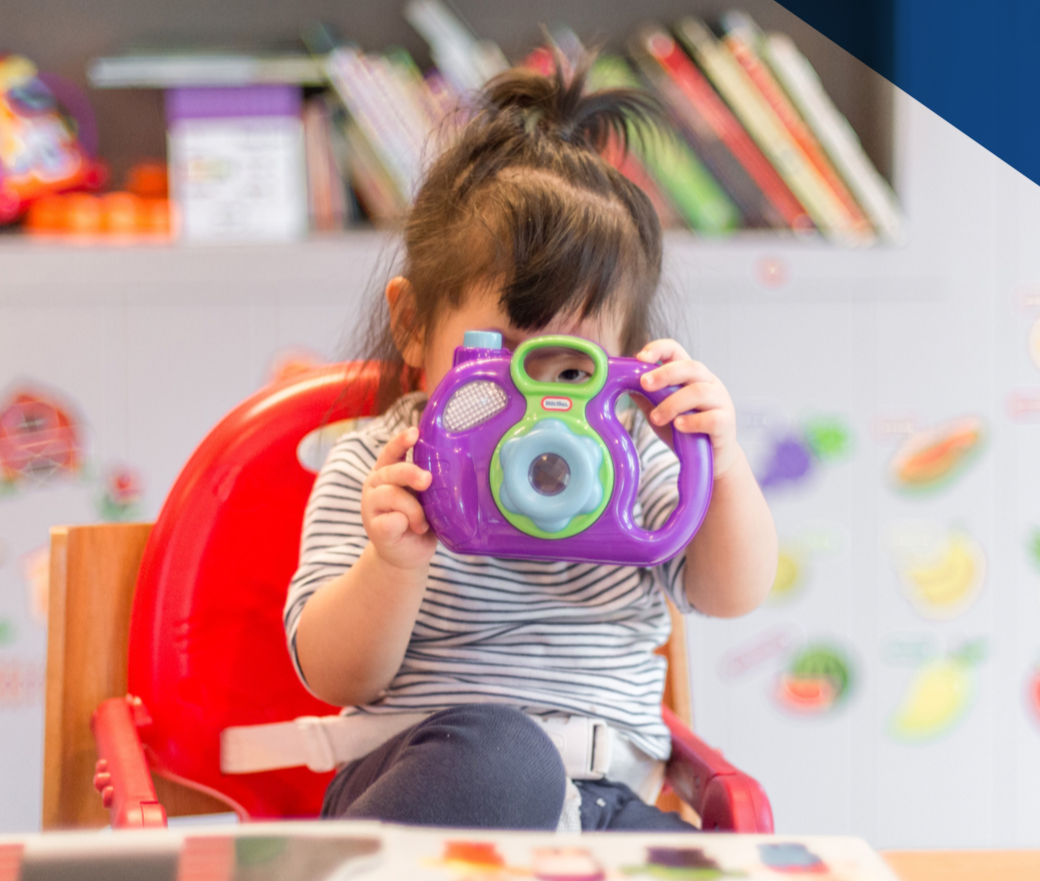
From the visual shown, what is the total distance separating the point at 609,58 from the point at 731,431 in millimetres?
915

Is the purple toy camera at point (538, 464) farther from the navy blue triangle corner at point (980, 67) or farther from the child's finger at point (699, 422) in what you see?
the navy blue triangle corner at point (980, 67)

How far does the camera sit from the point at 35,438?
1.21 metres

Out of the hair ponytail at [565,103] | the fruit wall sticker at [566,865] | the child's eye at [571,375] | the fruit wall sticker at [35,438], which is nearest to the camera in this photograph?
the fruit wall sticker at [566,865]

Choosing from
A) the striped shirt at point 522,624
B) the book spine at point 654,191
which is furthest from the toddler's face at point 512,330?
the book spine at point 654,191

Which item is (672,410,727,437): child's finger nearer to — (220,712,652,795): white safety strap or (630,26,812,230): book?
(220,712,652,795): white safety strap

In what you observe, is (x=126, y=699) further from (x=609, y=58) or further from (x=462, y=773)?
(x=609, y=58)

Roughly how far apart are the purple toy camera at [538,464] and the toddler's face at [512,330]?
73 millimetres

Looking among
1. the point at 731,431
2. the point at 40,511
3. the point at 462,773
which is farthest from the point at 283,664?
the point at 40,511

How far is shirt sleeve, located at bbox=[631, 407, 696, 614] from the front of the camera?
2.10 feet

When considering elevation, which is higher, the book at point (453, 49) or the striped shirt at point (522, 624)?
the book at point (453, 49)

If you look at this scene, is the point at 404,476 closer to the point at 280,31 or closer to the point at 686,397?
the point at 686,397

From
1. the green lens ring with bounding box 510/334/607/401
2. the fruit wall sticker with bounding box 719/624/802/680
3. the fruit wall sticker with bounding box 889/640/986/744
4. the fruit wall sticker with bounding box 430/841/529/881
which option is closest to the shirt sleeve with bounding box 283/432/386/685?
the green lens ring with bounding box 510/334/607/401

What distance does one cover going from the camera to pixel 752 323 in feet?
4.05

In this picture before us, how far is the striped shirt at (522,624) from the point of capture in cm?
61
